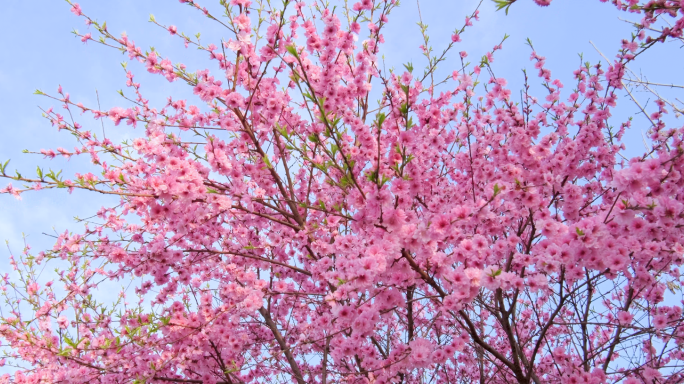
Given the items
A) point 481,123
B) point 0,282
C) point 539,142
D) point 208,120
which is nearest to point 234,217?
point 208,120

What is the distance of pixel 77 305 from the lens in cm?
627

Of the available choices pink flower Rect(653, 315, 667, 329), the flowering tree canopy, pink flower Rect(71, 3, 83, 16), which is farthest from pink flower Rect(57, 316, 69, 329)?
pink flower Rect(653, 315, 667, 329)

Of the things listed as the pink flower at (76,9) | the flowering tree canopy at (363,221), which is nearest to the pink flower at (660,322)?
the flowering tree canopy at (363,221)

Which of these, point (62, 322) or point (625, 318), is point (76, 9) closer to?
point (62, 322)

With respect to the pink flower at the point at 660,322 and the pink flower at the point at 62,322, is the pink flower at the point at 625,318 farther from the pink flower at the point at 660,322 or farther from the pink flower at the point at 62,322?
the pink flower at the point at 62,322

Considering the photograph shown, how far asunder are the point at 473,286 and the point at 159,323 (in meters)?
3.18

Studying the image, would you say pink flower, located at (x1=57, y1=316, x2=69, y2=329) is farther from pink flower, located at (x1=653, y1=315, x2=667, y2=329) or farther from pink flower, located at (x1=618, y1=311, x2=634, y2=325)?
pink flower, located at (x1=653, y1=315, x2=667, y2=329)

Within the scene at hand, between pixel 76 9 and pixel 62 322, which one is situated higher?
pixel 76 9

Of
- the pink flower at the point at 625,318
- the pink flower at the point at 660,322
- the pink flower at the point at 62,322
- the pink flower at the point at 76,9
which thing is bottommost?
the pink flower at the point at 660,322

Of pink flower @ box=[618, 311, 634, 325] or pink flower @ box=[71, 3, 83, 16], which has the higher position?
pink flower @ box=[71, 3, 83, 16]

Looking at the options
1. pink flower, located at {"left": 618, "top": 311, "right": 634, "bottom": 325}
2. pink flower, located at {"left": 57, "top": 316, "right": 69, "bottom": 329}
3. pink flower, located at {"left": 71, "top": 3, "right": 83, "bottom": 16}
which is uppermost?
pink flower, located at {"left": 71, "top": 3, "right": 83, "bottom": 16}

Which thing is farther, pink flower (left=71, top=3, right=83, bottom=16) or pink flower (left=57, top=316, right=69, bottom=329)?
pink flower (left=57, top=316, right=69, bottom=329)

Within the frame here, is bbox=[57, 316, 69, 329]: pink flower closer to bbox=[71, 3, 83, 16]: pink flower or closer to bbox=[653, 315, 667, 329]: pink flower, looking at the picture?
bbox=[71, 3, 83, 16]: pink flower

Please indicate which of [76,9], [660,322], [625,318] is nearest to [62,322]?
[76,9]
